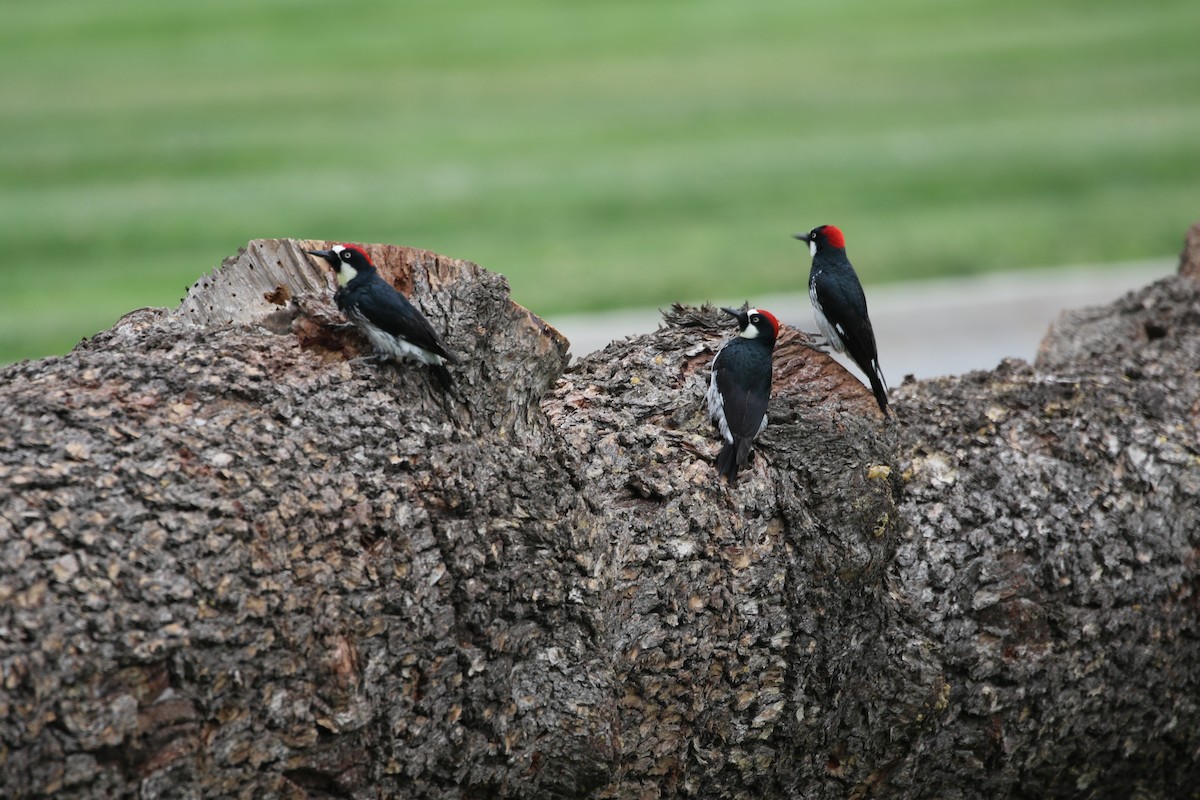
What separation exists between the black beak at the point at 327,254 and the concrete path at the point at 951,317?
6.34 metres

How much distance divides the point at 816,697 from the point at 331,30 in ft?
66.4

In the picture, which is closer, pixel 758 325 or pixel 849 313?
pixel 758 325

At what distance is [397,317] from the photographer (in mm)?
3355

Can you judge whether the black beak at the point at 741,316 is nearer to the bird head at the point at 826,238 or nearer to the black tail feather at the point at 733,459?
the black tail feather at the point at 733,459

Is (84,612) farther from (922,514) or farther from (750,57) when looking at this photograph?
(750,57)

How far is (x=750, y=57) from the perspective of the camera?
21.1 meters

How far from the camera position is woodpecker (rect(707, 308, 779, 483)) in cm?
372

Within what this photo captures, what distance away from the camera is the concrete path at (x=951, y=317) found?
34.3 ft

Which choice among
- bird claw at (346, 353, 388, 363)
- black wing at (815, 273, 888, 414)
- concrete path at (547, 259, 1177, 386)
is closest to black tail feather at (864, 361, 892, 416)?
black wing at (815, 273, 888, 414)

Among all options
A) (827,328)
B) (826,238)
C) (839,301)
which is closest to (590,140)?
(826,238)

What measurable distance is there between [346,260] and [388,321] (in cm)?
34

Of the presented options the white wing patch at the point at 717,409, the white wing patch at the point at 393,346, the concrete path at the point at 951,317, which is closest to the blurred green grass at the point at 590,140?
the concrete path at the point at 951,317

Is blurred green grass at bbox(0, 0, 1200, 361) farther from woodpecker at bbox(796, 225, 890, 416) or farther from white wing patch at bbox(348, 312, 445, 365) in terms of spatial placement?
white wing patch at bbox(348, 312, 445, 365)

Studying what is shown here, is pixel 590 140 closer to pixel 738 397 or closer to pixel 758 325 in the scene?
pixel 758 325
